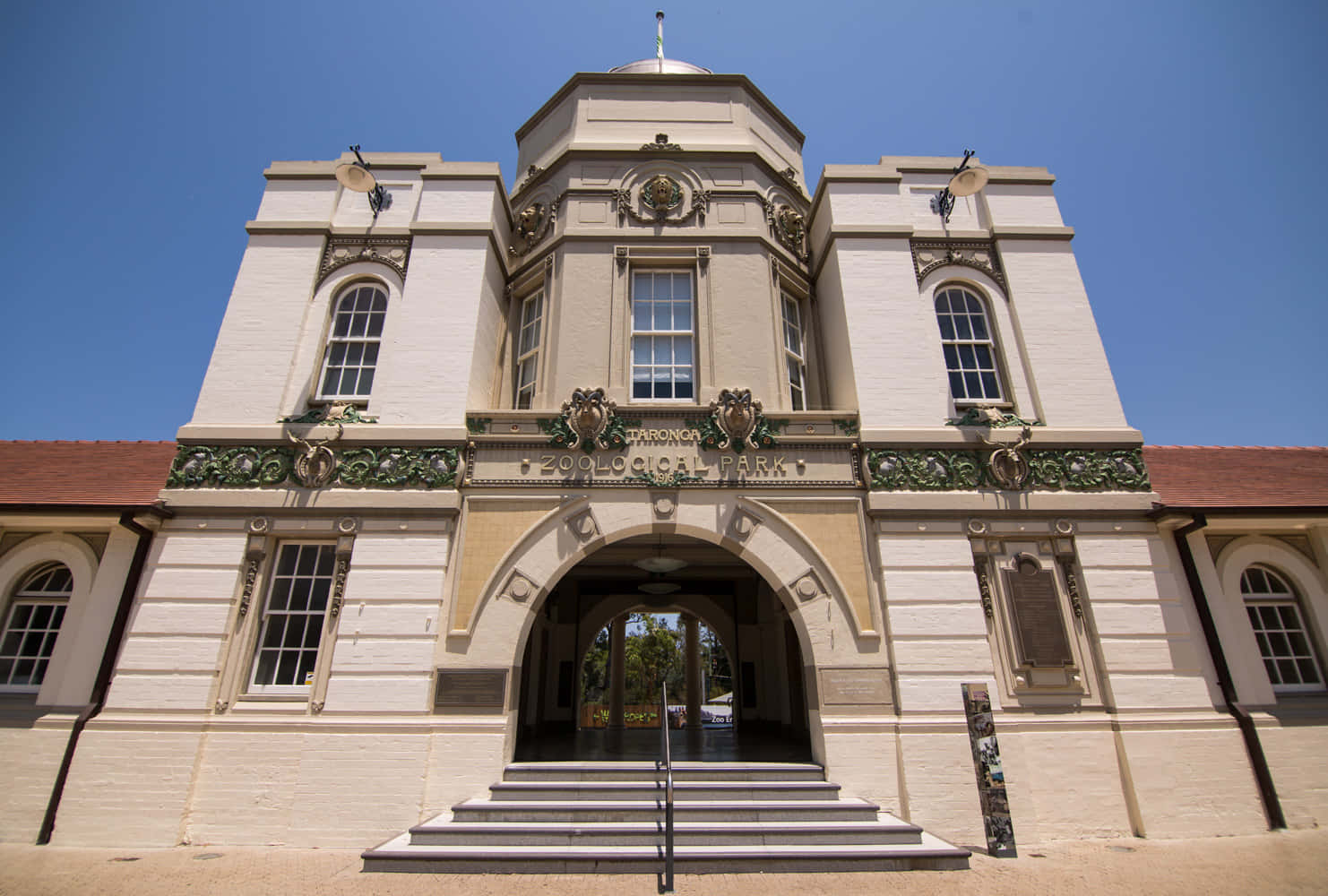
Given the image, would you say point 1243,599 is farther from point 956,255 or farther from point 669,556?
point 669,556

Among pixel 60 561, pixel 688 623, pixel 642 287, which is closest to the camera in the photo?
pixel 60 561

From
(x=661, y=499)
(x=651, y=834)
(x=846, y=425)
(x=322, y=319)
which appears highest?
(x=322, y=319)

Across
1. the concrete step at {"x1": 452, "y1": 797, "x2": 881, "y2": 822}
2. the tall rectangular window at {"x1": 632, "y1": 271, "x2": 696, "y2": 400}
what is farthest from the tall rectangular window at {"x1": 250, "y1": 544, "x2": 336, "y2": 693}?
the tall rectangular window at {"x1": 632, "y1": 271, "x2": 696, "y2": 400}

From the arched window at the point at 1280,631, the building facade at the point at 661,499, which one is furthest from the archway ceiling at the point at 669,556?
the arched window at the point at 1280,631

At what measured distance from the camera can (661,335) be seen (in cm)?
1147

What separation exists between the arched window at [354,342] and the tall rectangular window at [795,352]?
7.37 meters

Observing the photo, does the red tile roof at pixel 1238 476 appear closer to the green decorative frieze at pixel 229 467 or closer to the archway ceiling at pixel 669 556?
the archway ceiling at pixel 669 556

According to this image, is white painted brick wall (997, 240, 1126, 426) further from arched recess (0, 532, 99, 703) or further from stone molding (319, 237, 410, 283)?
arched recess (0, 532, 99, 703)

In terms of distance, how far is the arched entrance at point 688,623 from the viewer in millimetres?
12570

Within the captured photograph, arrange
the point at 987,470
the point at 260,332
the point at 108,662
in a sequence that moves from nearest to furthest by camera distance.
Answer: the point at 108,662
the point at 987,470
the point at 260,332

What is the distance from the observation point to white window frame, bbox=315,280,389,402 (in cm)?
1087

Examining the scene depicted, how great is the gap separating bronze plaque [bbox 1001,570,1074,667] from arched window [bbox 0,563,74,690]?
46.4 ft

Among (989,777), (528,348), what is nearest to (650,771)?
(989,777)

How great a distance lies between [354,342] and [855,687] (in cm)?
1002
